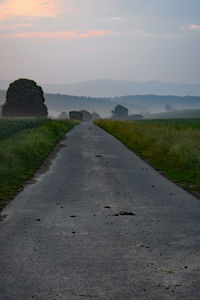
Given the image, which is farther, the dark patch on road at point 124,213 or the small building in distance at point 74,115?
the small building in distance at point 74,115

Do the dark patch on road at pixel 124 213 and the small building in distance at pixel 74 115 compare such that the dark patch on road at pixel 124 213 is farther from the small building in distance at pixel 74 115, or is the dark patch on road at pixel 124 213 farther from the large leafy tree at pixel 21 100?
the small building in distance at pixel 74 115

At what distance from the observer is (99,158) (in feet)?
67.4

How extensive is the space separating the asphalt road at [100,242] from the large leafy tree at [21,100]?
86.0 meters

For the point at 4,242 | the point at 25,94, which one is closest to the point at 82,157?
the point at 4,242

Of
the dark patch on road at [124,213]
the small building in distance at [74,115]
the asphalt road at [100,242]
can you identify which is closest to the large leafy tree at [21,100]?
the small building in distance at [74,115]

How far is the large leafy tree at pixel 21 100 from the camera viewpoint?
97.6 meters

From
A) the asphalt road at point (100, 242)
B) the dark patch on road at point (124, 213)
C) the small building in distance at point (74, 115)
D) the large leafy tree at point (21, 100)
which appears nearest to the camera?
the asphalt road at point (100, 242)

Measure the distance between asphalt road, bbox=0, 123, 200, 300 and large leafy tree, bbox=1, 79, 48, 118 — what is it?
8601 cm

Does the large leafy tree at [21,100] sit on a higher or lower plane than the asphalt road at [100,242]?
higher

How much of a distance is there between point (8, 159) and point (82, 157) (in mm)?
4817

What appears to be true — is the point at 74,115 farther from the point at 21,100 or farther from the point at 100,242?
the point at 100,242

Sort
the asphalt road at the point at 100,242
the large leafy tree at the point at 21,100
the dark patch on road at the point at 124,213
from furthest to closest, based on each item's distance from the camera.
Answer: the large leafy tree at the point at 21,100, the dark patch on road at the point at 124,213, the asphalt road at the point at 100,242

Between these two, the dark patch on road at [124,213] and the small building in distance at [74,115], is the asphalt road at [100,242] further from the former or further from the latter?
the small building in distance at [74,115]

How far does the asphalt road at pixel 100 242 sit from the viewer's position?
17.0 feet
